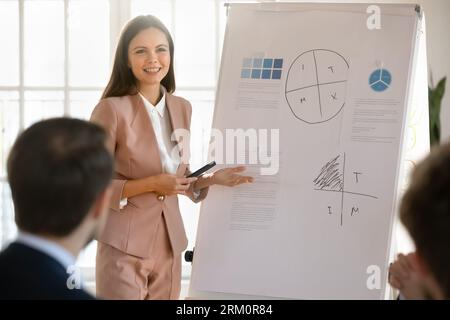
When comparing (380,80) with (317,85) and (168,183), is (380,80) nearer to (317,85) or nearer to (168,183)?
(317,85)

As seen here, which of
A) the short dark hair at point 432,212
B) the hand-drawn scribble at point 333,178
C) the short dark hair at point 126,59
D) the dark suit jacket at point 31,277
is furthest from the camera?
the short dark hair at point 126,59

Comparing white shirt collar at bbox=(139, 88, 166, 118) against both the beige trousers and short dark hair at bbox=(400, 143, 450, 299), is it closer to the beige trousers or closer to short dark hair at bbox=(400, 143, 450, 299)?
the beige trousers

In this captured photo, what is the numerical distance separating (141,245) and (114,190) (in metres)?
0.23

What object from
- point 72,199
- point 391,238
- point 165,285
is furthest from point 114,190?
point 72,199

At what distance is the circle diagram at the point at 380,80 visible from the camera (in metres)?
2.55

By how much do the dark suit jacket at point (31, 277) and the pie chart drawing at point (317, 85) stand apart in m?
1.42

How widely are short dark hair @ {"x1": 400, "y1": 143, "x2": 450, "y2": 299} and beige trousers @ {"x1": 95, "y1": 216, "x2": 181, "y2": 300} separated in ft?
5.25

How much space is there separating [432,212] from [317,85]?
150cm

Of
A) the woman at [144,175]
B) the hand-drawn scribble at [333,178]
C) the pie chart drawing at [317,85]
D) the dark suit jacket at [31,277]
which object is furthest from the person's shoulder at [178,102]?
the dark suit jacket at [31,277]

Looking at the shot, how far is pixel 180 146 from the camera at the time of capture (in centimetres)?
275

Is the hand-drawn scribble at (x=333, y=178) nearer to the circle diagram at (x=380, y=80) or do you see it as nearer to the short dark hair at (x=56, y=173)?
the circle diagram at (x=380, y=80)

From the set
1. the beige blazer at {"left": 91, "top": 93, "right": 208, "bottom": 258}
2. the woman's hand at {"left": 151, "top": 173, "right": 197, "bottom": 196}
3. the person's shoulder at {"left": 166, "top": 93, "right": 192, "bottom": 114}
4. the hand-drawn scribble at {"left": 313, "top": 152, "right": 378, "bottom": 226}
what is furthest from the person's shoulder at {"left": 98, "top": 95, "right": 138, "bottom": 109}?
the hand-drawn scribble at {"left": 313, "top": 152, "right": 378, "bottom": 226}

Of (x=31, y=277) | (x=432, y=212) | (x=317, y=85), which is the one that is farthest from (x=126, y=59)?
(x=432, y=212)

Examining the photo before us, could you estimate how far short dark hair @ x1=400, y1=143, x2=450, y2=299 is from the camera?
45.8 inches
